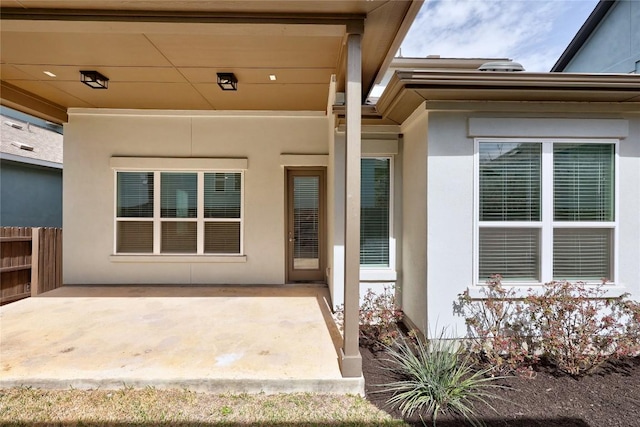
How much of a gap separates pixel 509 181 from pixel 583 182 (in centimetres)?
92

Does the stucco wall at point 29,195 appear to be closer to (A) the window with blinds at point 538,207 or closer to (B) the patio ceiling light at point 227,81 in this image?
(B) the patio ceiling light at point 227,81

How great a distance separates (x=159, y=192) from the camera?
671cm

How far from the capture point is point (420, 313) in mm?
4125

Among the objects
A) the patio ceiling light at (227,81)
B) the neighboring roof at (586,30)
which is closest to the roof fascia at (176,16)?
the patio ceiling light at (227,81)

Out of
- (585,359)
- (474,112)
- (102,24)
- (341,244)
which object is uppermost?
(102,24)

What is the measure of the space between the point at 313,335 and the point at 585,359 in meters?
2.96

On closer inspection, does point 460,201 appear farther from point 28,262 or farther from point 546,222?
point 28,262

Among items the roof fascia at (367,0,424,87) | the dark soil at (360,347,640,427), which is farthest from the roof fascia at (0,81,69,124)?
the dark soil at (360,347,640,427)

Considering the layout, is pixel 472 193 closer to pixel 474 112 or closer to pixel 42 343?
pixel 474 112

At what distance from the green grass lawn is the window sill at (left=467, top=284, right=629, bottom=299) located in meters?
1.85

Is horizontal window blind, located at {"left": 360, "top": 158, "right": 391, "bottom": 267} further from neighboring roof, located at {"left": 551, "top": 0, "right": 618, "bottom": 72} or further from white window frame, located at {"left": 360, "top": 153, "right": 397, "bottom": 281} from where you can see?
neighboring roof, located at {"left": 551, "top": 0, "right": 618, "bottom": 72}

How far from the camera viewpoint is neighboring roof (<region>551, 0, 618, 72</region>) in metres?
8.41

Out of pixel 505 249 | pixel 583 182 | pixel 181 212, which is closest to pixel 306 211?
pixel 181 212

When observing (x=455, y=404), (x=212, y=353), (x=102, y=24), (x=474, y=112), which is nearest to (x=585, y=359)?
(x=455, y=404)
